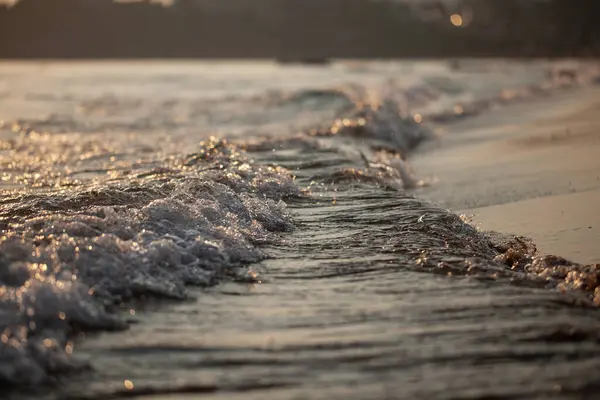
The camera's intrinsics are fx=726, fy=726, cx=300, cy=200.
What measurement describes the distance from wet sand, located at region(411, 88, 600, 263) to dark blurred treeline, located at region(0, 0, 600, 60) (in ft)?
263

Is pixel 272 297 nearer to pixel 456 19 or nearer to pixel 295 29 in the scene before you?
pixel 456 19

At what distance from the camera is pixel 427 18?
118 metres

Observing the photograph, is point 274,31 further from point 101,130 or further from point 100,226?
point 100,226

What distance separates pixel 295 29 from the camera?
125 meters

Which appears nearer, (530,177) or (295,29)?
(530,177)

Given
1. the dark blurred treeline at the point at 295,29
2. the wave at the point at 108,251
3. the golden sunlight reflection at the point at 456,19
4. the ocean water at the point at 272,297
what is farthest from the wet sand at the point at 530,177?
the golden sunlight reflection at the point at 456,19

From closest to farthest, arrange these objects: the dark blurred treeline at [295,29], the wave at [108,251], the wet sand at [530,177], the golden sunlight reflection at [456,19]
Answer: the wave at [108,251]
the wet sand at [530,177]
the dark blurred treeline at [295,29]
the golden sunlight reflection at [456,19]

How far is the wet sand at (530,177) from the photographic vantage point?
6.35 m

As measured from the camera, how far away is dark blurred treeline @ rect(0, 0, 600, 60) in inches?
3949

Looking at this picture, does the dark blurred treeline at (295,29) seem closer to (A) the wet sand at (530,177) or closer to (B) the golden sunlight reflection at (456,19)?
(B) the golden sunlight reflection at (456,19)

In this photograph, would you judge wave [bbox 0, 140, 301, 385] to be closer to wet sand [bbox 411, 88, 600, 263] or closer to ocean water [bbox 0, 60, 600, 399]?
ocean water [bbox 0, 60, 600, 399]

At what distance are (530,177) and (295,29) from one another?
11931 cm

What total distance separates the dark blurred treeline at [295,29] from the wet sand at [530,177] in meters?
80.1

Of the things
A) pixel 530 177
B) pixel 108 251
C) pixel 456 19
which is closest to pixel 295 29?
pixel 456 19
